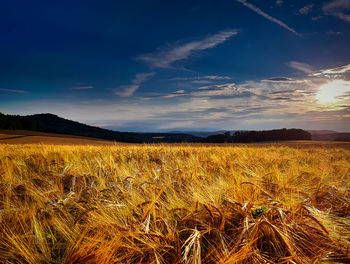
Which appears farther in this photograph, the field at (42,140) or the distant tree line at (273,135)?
the distant tree line at (273,135)

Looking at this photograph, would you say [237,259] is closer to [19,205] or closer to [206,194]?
[206,194]

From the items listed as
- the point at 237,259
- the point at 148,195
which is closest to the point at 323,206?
the point at 237,259

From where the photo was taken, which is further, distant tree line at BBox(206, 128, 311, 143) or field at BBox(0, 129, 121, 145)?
distant tree line at BBox(206, 128, 311, 143)

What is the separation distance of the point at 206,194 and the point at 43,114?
125947mm

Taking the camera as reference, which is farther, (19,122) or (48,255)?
(19,122)

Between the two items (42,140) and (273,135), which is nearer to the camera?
(42,140)

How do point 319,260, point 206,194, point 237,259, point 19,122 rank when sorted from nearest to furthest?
point 237,259 < point 319,260 < point 206,194 < point 19,122

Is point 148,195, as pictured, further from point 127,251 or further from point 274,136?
point 274,136

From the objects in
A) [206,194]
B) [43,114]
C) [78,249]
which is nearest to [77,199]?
[78,249]

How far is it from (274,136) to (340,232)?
43749 mm

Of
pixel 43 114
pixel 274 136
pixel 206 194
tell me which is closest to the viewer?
pixel 206 194

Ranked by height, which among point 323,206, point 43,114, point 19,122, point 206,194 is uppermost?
point 43,114

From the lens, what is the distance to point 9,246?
1.17 m

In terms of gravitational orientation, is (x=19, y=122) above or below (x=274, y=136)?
above
